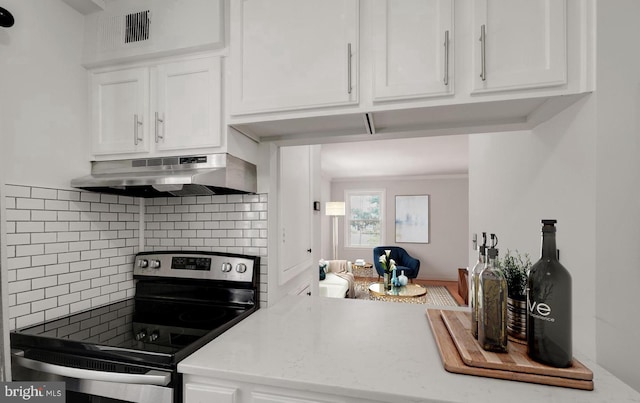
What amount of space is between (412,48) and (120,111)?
135 centimetres

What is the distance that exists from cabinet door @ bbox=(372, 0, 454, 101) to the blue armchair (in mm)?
5441

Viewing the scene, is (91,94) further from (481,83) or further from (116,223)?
(481,83)

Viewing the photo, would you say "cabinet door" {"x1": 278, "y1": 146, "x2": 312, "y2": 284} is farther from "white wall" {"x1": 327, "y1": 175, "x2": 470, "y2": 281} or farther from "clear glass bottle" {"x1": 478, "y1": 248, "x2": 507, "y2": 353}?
"white wall" {"x1": 327, "y1": 175, "x2": 470, "y2": 281}

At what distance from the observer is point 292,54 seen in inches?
46.3

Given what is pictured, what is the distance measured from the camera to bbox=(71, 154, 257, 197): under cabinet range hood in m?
1.21

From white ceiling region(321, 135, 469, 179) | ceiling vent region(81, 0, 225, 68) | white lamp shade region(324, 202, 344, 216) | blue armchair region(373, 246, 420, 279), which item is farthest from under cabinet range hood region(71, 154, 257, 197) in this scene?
blue armchair region(373, 246, 420, 279)

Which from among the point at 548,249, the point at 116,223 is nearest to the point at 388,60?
the point at 548,249

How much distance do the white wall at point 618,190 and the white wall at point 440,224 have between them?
20.3 feet

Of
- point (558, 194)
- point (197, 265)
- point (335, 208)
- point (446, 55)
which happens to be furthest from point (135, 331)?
point (335, 208)

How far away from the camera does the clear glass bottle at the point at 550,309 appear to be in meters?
0.85

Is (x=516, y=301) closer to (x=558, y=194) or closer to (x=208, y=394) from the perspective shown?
(x=558, y=194)

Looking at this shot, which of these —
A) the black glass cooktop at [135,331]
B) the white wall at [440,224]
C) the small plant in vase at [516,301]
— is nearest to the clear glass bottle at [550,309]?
the small plant in vase at [516,301]

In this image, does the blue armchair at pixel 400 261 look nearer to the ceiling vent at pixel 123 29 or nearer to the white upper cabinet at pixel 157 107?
the white upper cabinet at pixel 157 107

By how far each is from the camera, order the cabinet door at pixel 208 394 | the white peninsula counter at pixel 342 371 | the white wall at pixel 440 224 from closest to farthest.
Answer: the white peninsula counter at pixel 342 371, the cabinet door at pixel 208 394, the white wall at pixel 440 224
